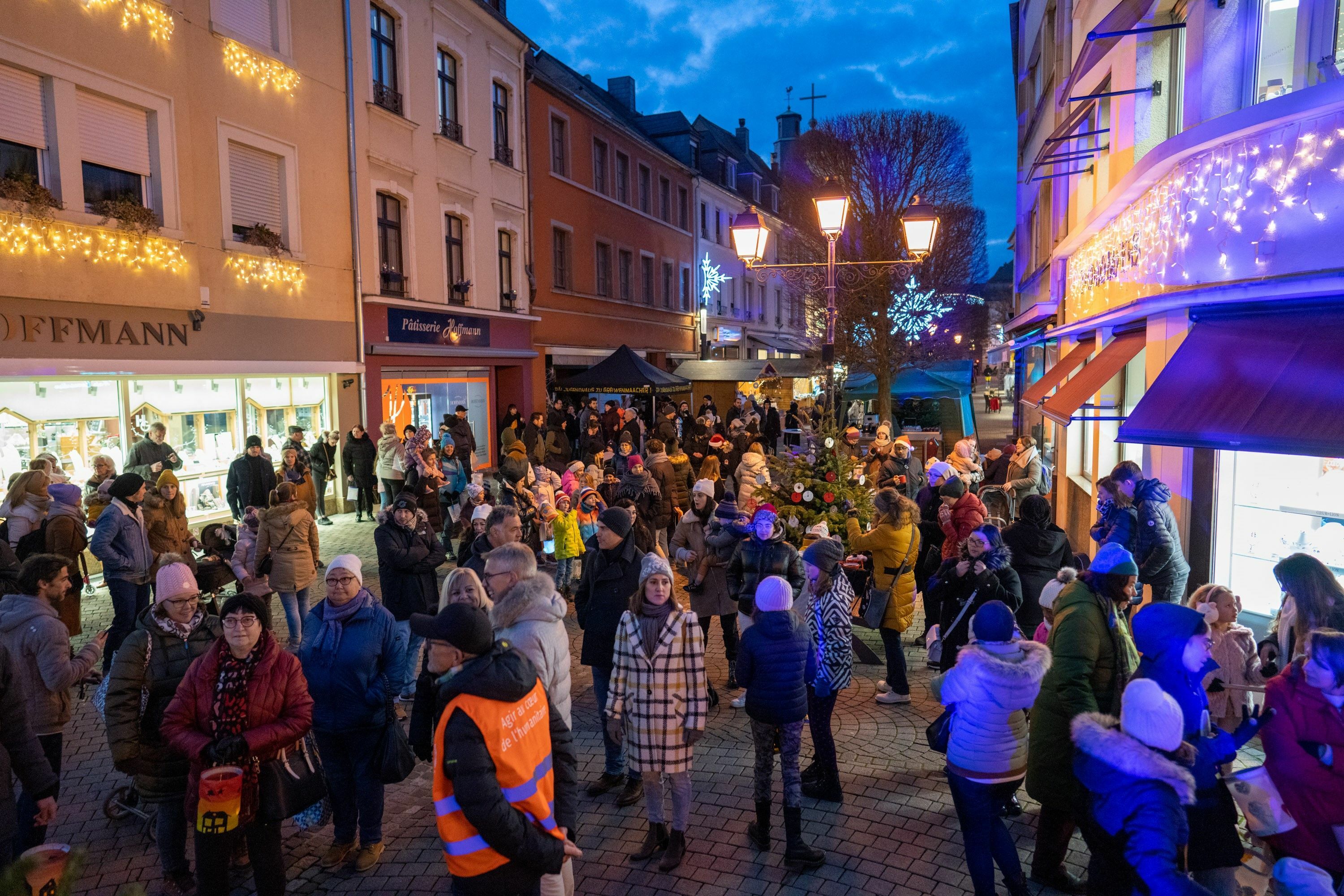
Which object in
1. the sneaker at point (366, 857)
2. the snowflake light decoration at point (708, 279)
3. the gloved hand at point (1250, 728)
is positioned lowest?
the sneaker at point (366, 857)

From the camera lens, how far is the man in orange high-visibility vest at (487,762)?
2.77 meters

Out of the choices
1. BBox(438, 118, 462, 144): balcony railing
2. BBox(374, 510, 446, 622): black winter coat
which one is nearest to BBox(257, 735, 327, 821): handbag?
BBox(374, 510, 446, 622): black winter coat

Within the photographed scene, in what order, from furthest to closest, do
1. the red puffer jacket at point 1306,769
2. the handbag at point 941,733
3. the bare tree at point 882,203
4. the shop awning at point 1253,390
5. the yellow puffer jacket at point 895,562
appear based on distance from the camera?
the bare tree at point 882,203 → the yellow puffer jacket at point 895,562 → the shop awning at point 1253,390 → the handbag at point 941,733 → the red puffer jacket at point 1306,769

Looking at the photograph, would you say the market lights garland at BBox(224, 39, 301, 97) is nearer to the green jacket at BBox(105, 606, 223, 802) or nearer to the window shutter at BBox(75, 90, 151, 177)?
the window shutter at BBox(75, 90, 151, 177)

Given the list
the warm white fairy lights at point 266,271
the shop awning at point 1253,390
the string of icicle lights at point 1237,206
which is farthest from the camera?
the warm white fairy lights at point 266,271

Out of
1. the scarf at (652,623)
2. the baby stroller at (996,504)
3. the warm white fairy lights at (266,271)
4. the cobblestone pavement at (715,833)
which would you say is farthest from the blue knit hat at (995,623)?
the warm white fairy lights at (266,271)

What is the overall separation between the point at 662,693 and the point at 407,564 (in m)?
2.84

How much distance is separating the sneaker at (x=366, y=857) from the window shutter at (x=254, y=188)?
11.2 meters

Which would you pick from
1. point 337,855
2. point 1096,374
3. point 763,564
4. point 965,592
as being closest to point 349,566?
point 337,855

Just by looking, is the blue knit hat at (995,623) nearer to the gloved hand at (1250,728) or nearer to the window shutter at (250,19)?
the gloved hand at (1250,728)

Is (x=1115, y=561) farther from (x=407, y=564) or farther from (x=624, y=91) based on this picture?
(x=624, y=91)

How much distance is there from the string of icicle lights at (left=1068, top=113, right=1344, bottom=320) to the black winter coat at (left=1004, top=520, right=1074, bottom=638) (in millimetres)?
2319

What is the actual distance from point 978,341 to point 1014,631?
4867 centimetres

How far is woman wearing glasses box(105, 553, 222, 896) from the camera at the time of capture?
383 cm
